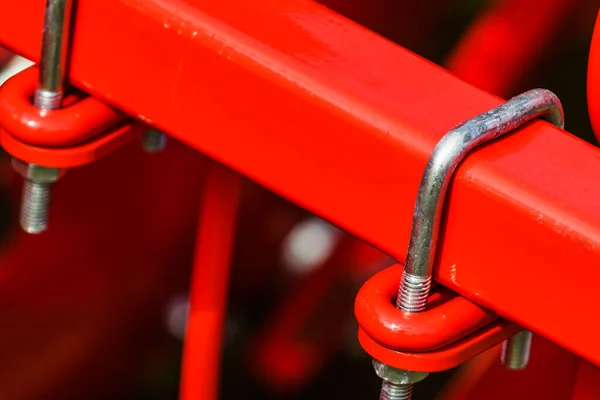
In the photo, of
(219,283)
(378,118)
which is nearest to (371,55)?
(378,118)

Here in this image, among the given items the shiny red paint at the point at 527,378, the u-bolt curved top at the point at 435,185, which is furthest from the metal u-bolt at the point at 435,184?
the shiny red paint at the point at 527,378

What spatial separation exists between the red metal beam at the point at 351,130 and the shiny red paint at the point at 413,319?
10mm

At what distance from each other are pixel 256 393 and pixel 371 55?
0.71m

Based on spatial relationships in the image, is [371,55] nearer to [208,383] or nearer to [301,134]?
[301,134]

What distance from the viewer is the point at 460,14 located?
146cm

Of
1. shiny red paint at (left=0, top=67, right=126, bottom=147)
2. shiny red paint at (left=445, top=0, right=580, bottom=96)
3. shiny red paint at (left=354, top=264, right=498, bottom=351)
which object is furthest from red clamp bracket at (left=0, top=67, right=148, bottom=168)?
shiny red paint at (left=445, top=0, right=580, bottom=96)

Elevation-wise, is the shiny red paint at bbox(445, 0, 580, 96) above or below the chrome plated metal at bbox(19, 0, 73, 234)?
below

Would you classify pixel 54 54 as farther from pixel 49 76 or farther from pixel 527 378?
pixel 527 378

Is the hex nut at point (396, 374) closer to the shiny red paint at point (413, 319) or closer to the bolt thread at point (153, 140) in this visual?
the shiny red paint at point (413, 319)

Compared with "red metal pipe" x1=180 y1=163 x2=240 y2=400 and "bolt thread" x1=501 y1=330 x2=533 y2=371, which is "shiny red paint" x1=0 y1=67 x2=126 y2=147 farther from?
"bolt thread" x1=501 y1=330 x2=533 y2=371

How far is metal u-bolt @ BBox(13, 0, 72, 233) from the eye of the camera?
1.66ft

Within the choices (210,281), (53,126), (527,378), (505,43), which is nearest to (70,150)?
(53,126)

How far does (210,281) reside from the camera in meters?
0.62

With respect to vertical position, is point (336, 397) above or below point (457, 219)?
below
